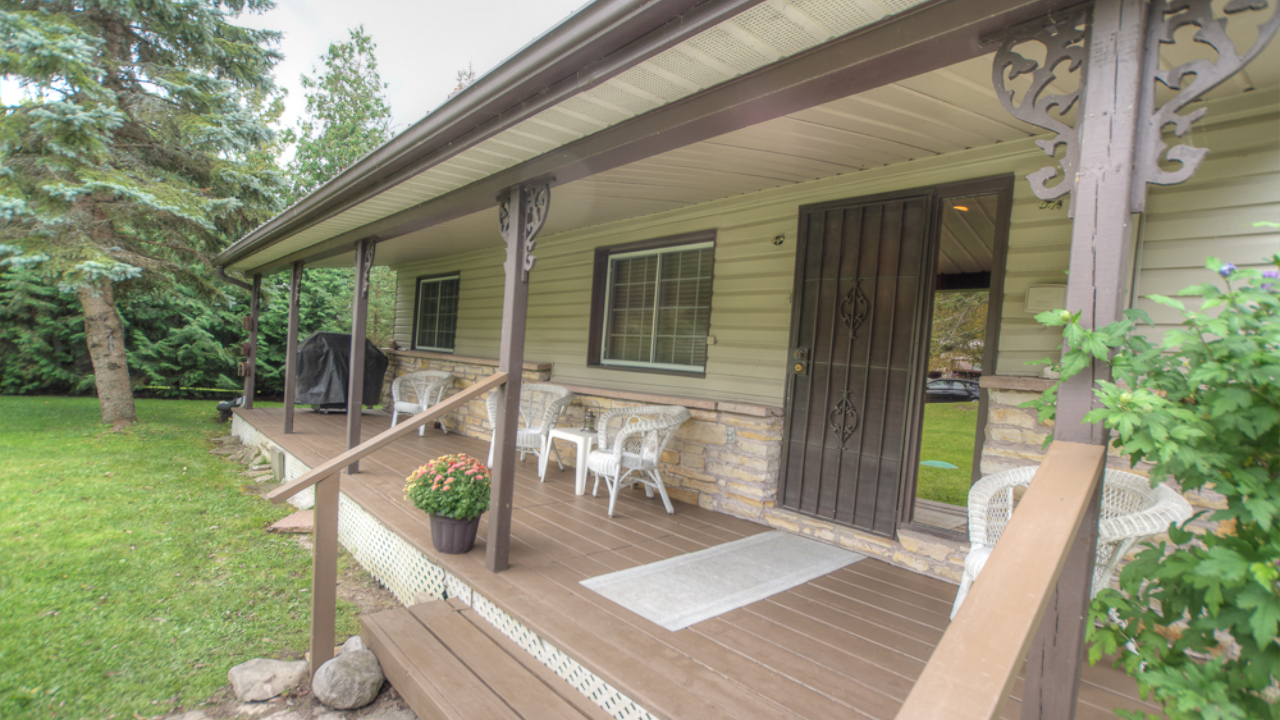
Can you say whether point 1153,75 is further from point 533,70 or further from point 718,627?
point 718,627

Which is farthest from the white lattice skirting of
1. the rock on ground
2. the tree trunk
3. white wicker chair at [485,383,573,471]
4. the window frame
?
the tree trunk

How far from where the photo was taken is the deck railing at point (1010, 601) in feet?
2.83

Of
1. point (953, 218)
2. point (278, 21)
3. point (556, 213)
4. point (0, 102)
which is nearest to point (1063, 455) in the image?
point (953, 218)

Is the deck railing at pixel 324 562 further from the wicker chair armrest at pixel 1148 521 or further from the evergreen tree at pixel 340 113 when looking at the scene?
the evergreen tree at pixel 340 113

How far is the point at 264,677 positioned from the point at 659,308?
141 inches

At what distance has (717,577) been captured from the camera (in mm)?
3059

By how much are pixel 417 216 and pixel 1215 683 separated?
4.25m

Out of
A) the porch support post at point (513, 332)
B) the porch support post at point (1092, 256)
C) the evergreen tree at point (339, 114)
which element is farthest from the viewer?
the evergreen tree at point (339, 114)

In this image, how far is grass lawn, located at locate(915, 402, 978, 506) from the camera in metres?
6.30

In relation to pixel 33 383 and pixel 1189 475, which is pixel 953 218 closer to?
pixel 1189 475

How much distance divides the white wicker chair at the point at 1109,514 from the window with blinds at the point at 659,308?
236 centimetres

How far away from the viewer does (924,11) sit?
1.53 m

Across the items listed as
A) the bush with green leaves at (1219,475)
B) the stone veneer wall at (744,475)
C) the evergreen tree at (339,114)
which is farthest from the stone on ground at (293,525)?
the evergreen tree at (339,114)

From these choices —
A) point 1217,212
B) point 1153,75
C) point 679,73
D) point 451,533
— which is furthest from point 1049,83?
point 451,533
